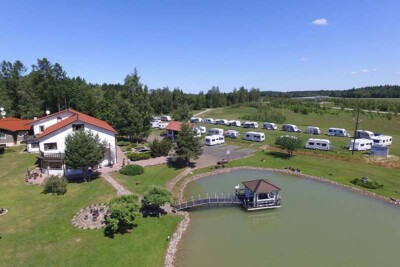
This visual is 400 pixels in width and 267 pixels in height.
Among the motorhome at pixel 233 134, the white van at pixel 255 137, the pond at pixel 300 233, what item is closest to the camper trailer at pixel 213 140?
the motorhome at pixel 233 134

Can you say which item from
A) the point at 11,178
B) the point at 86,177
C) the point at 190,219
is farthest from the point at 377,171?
the point at 11,178

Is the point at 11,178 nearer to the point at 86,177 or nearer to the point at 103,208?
the point at 86,177

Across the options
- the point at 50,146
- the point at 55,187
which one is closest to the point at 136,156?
the point at 50,146

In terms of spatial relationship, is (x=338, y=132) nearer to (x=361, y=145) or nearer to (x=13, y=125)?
(x=361, y=145)

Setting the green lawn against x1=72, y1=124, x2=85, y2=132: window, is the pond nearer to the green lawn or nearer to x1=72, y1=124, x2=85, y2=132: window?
the green lawn

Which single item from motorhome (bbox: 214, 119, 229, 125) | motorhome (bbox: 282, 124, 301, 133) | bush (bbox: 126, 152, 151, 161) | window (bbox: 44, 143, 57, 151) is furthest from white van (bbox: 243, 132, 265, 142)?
window (bbox: 44, 143, 57, 151)

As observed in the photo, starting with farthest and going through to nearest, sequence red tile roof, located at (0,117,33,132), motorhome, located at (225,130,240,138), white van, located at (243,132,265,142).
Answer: motorhome, located at (225,130,240,138) < white van, located at (243,132,265,142) < red tile roof, located at (0,117,33,132)

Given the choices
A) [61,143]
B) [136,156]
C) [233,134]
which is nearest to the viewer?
[61,143]
